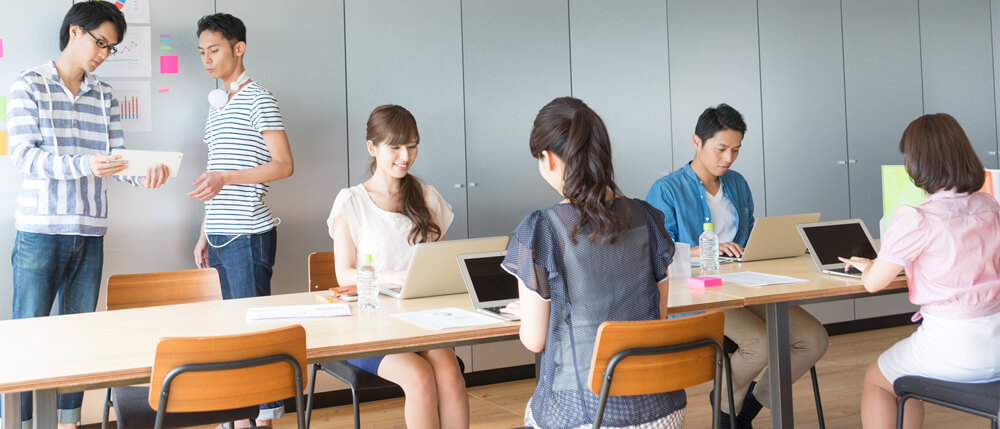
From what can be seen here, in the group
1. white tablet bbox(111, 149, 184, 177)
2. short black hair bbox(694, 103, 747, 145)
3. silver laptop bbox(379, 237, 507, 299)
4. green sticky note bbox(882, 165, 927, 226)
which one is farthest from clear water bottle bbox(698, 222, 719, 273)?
white tablet bbox(111, 149, 184, 177)

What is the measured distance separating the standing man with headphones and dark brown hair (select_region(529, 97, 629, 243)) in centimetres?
204

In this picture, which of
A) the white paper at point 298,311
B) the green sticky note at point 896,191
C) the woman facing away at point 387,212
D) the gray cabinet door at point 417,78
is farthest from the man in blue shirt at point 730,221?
the white paper at point 298,311

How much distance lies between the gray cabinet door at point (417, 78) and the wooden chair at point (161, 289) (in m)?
1.38

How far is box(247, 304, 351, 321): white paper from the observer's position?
7.73 ft

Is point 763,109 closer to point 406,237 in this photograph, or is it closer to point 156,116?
point 406,237

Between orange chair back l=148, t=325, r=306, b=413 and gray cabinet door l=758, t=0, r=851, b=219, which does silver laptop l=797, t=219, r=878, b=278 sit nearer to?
orange chair back l=148, t=325, r=306, b=413

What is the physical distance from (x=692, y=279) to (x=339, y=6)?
2427 millimetres

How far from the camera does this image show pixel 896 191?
3.41 metres

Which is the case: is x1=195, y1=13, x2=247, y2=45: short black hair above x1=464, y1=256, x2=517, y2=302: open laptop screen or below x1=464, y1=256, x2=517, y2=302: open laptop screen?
above

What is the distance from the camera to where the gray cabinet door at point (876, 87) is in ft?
18.4

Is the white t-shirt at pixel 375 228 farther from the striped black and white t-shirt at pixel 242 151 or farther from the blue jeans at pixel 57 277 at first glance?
the blue jeans at pixel 57 277

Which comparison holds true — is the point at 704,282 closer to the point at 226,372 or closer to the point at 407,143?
the point at 407,143

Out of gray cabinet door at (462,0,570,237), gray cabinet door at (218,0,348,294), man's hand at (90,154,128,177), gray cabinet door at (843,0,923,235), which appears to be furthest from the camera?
gray cabinet door at (843,0,923,235)

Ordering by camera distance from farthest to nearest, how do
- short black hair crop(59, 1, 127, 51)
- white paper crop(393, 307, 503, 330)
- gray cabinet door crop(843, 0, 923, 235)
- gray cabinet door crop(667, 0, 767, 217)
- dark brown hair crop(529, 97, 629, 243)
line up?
gray cabinet door crop(843, 0, 923, 235) → gray cabinet door crop(667, 0, 767, 217) → short black hair crop(59, 1, 127, 51) → white paper crop(393, 307, 503, 330) → dark brown hair crop(529, 97, 629, 243)
